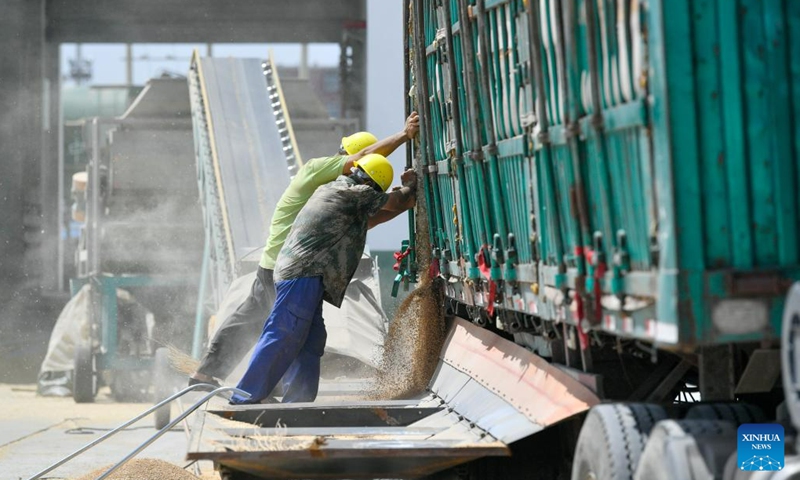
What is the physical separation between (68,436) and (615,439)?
8239 millimetres

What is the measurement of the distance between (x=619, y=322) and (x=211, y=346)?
510 cm

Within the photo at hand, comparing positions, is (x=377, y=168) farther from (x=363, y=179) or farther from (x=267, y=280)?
(x=267, y=280)

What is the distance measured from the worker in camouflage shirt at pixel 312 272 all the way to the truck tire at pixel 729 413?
12.5 feet

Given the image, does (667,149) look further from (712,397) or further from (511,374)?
(511,374)

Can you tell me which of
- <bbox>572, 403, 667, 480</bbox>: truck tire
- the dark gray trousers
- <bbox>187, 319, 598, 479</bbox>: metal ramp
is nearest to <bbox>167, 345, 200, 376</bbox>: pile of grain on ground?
the dark gray trousers

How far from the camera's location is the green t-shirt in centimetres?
917

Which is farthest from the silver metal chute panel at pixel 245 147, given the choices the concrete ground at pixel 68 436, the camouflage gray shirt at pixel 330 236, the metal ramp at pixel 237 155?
the camouflage gray shirt at pixel 330 236

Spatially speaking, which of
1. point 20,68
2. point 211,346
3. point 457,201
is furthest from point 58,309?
point 457,201

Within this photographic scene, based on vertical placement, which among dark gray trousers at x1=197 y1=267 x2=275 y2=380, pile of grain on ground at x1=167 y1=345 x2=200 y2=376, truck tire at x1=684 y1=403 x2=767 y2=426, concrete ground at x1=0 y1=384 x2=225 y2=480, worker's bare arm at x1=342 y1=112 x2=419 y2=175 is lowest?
concrete ground at x1=0 y1=384 x2=225 y2=480

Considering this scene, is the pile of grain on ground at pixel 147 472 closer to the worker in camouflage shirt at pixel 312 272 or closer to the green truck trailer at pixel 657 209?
the worker in camouflage shirt at pixel 312 272

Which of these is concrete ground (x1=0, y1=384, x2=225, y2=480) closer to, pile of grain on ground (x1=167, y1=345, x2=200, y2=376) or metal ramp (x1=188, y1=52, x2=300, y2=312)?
pile of grain on ground (x1=167, y1=345, x2=200, y2=376)

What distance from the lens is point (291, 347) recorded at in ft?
26.6

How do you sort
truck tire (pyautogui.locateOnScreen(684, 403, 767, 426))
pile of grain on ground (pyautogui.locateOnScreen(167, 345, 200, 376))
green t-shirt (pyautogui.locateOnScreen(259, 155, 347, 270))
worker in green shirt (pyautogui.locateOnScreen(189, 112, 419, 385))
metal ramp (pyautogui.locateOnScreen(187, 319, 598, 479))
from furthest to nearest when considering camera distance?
pile of grain on ground (pyautogui.locateOnScreen(167, 345, 200, 376)) → green t-shirt (pyautogui.locateOnScreen(259, 155, 347, 270)) → worker in green shirt (pyautogui.locateOnScreen(189, 112, 419, 385)) → metal ramp (pyautogui.locateOnScreen(187, 319, 598, 479)) → truck tire (pyautogui.locateOnScreen(684, 403, 767, 426))

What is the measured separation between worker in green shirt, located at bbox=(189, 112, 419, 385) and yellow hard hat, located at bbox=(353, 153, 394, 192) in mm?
351
